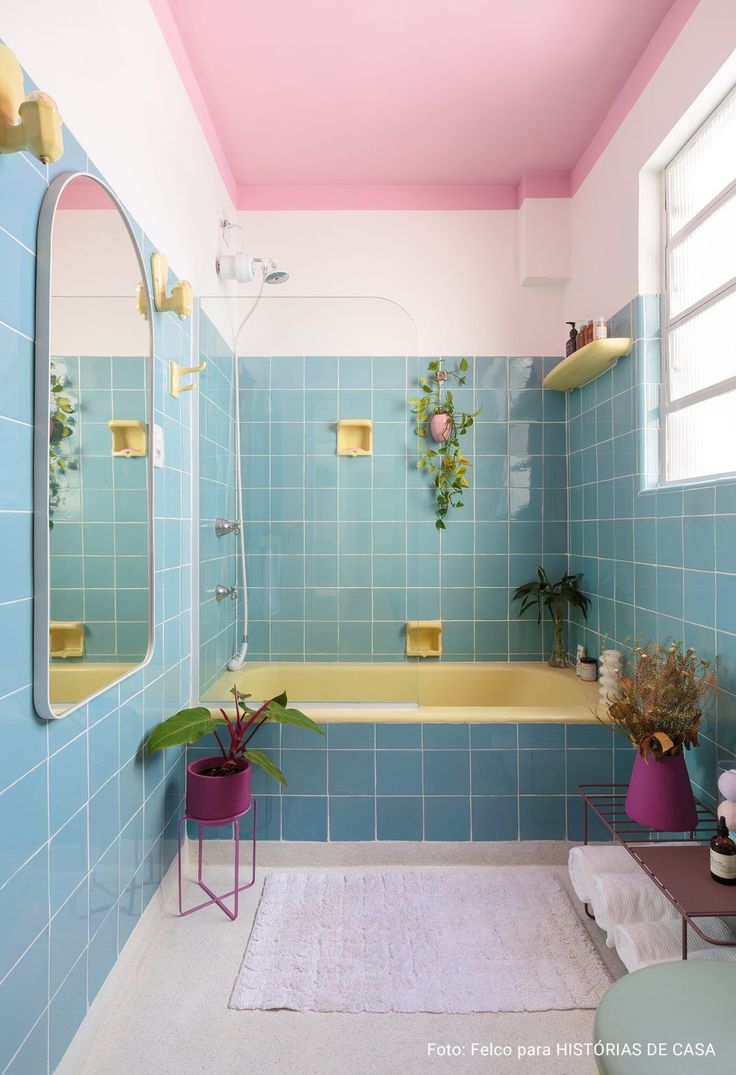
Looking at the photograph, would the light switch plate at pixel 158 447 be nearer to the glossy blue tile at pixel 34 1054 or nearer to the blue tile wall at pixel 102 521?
the blue tile wall at pixel 102 521

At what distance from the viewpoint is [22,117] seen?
0.99 metres

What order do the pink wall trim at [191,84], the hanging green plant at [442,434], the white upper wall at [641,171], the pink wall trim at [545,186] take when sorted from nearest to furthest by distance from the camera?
1. the white upper wall at [641,171]
2. the pink wall trim at [191,84]
3. the hanging green plant at [442,434]
4. the pink wall trim at [545,186]

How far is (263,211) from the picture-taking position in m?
2.93

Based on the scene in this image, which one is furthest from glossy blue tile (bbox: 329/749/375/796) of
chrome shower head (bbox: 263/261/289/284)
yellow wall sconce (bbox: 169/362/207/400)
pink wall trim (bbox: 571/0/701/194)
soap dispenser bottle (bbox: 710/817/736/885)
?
pink wall trim (bbox: 571/0/701/194)

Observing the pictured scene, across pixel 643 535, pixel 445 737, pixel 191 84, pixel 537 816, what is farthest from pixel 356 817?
pixel 191 84

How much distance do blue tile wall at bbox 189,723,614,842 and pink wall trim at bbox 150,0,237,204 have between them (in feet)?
7.50

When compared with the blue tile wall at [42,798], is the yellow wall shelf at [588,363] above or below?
above

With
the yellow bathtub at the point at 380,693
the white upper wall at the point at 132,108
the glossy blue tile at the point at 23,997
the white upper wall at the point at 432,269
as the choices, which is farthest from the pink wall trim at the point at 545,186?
the glossy blue tile at the point at 23,997

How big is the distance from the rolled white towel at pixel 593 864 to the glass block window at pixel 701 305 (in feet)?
3.86

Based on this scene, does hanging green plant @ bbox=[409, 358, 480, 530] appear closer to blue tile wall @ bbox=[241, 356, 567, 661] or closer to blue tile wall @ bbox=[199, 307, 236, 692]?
blue tile wall @ bbox=[241, 356, 567, 661]

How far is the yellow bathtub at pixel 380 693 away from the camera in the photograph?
2.17m

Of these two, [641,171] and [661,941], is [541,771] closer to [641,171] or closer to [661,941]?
[661,941]

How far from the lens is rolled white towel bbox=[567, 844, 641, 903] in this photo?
1.75 metres

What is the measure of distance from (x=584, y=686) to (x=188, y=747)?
1615mm
